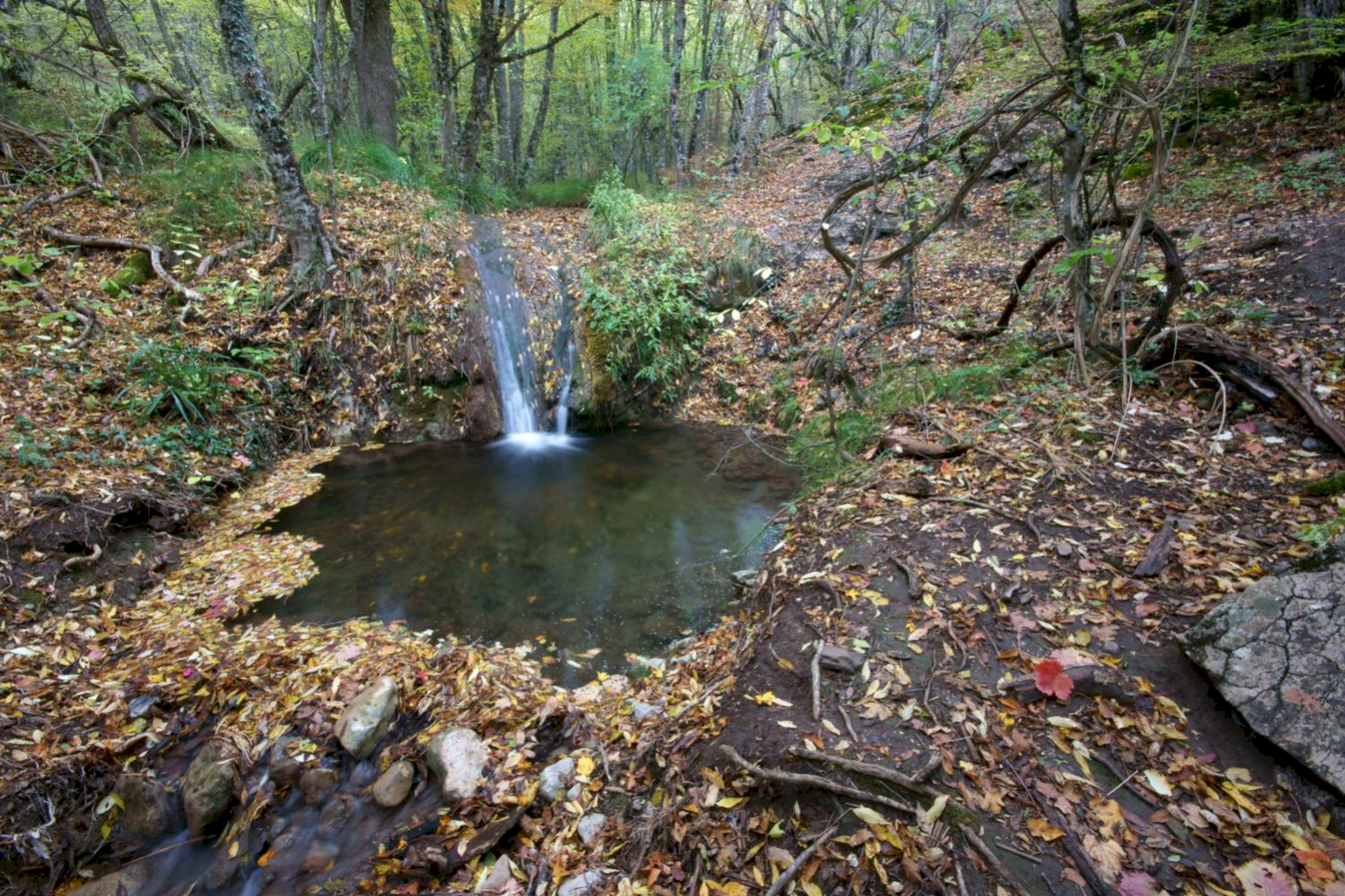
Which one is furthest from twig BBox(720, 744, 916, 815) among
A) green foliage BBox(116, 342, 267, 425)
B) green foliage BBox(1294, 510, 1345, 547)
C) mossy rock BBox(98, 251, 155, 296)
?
mossy rock BBox(98, 251, 155, 296)

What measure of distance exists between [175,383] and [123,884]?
16.1 feet

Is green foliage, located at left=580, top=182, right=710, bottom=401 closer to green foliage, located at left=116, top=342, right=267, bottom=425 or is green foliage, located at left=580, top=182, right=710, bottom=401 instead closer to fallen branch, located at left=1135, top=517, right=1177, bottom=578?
green foliage, located at left=116, top=342, right=267, bottom=425

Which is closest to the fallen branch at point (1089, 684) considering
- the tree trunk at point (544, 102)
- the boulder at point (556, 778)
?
the boulder at point (556, 778)

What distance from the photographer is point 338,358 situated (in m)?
7.58

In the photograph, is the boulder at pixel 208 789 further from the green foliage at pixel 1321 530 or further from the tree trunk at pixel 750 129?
the tree trunk at pixel 750 129

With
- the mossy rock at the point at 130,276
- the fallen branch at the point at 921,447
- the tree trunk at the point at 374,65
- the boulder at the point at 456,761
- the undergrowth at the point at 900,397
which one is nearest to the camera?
the boulder at the point at 456,761

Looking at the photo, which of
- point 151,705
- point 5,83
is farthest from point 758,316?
point 5,83

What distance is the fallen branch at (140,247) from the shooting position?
705cm

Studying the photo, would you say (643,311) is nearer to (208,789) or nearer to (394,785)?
(394,785)

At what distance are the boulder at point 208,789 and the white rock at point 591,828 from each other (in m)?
1.97

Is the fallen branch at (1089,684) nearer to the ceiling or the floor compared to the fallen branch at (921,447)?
nearer to the floor

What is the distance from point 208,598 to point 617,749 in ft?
11.7

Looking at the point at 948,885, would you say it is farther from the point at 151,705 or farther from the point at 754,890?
the point at 151,705

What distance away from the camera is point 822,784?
2.20 metres
